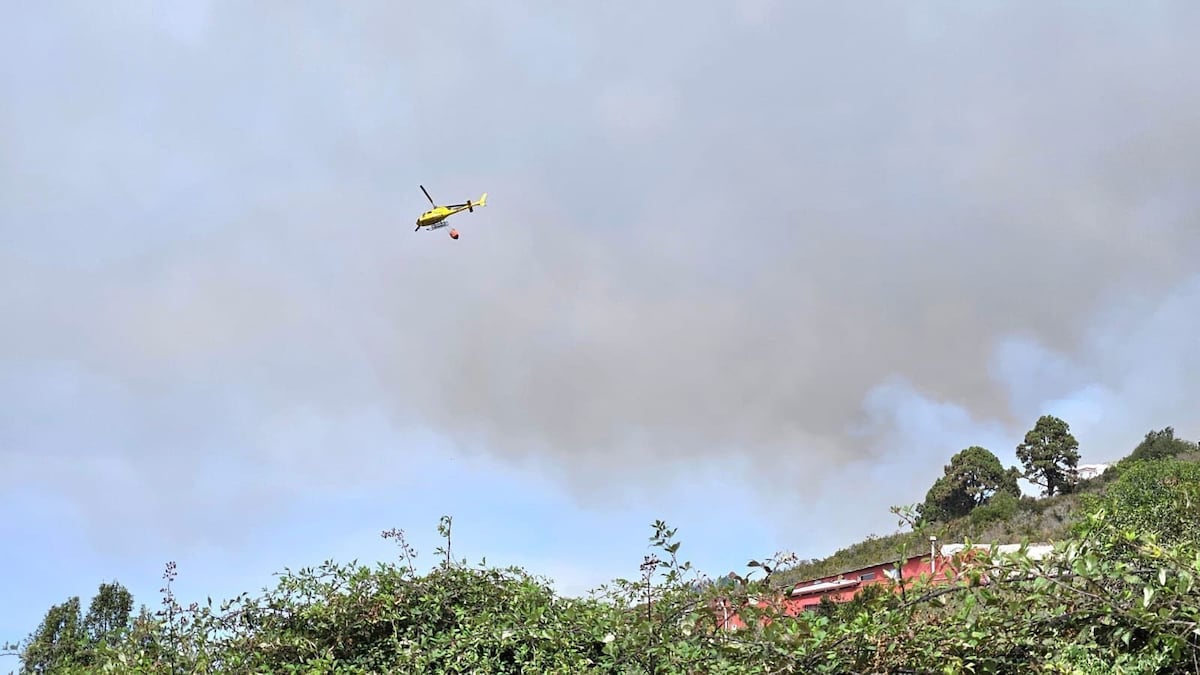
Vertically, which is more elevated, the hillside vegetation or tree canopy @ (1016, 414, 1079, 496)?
tree canopy @ (1016, 414, 1079, 496)

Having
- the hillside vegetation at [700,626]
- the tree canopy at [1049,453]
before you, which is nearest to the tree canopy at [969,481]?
the tree canopy at [1049,453]

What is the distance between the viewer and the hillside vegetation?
2961 mm

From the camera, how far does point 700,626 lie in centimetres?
351

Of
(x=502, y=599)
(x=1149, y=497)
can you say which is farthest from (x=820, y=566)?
(x=502, y=599)

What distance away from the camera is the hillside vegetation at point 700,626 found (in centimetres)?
296

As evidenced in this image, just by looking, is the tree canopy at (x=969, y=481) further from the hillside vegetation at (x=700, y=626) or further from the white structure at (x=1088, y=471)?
the hillside vegetation at (x=700, y=626)

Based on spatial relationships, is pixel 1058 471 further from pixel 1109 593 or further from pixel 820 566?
pixel 1109 593

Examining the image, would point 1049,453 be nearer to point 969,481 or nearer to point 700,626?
point 969,481

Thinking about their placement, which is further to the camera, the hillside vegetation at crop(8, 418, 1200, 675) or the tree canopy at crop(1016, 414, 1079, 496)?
the tree canopy at crop(1016, 414, 1079, 496)

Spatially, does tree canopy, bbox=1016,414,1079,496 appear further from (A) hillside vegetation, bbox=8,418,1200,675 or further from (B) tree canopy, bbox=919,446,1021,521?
(A) hillside vegetation, bbox=8,418,1200,675

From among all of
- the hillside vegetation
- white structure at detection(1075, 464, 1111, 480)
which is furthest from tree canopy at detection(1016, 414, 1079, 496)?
the hillside vegetation

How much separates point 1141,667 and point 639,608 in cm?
197

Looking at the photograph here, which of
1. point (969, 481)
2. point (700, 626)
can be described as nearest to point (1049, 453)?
point (969, 481)

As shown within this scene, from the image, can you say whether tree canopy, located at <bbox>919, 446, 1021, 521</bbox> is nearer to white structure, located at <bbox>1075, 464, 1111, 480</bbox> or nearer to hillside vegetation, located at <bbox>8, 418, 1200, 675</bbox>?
white structure, located at <bbox>1075, 464, 1111, 480</bbox>
